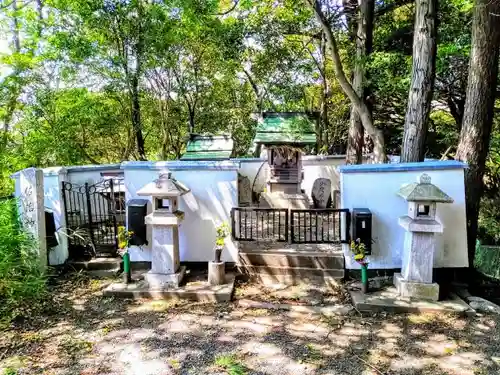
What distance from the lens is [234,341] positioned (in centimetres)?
406

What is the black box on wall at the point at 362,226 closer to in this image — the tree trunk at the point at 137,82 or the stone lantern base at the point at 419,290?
the stone lantern base at the point at 419,290

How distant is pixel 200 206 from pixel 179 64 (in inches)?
332

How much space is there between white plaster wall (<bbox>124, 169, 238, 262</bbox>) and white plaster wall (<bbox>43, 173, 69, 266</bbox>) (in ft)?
4.22

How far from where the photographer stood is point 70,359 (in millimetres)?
3660

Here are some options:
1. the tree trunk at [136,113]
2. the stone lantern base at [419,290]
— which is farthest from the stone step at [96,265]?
the tree trunk at [136,113]

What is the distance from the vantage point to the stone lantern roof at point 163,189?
527 cm

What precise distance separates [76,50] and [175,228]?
6.50 m

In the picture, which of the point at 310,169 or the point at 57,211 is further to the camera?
the point at 310,169

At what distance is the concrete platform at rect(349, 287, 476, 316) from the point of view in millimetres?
4703

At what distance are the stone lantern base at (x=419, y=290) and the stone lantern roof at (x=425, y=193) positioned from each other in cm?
124

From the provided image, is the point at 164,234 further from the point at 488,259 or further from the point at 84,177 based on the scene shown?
the point at 488,259

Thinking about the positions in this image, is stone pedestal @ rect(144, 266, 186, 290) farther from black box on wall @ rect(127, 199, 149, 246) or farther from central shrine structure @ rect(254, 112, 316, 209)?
central shrine structure @ rect(254, 112, 316, 209)

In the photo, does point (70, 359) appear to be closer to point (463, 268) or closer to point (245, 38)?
point (463, 268)

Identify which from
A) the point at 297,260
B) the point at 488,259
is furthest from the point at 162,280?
the point at 488,259
